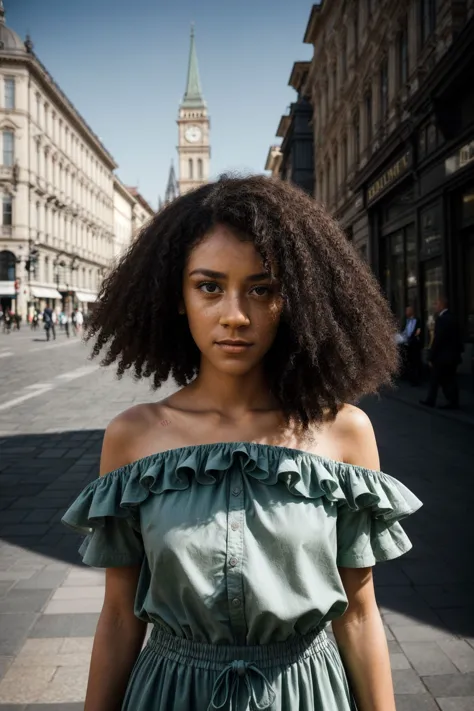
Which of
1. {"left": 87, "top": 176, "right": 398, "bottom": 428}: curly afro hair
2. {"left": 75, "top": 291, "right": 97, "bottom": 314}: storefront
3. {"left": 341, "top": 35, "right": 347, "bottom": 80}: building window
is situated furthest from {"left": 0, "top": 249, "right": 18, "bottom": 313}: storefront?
{"left": 87, "top": 176, "right": 398, "bottom": 428}: curly afro hair

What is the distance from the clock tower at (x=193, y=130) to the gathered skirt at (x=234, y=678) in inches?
4724

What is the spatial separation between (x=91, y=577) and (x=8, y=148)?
2073 inches

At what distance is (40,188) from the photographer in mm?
53031

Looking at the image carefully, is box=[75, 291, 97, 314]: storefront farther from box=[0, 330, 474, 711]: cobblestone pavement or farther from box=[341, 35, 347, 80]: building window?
box=[0, 330, 474, 711]: cobblestone pavement

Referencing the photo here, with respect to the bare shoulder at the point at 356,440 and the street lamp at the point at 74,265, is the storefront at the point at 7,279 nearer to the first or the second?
the street lamp at the point at 74,265

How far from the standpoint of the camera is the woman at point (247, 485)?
1220mm

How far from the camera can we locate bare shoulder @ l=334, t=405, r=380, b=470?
1.37 m

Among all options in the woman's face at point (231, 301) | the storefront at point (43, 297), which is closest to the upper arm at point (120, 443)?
the woman's face at point (231, 301)

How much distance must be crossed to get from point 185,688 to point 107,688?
0.18m

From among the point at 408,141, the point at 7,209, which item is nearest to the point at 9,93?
the point at 7,209

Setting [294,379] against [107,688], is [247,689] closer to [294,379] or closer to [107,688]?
[107,688]

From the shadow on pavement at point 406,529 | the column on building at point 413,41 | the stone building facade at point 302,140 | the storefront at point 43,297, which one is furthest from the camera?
the storefront at point 43,297

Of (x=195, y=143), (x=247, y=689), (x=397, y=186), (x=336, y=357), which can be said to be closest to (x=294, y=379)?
(x=336, y=357)

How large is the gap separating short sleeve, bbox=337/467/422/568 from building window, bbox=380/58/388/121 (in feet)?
64.1
